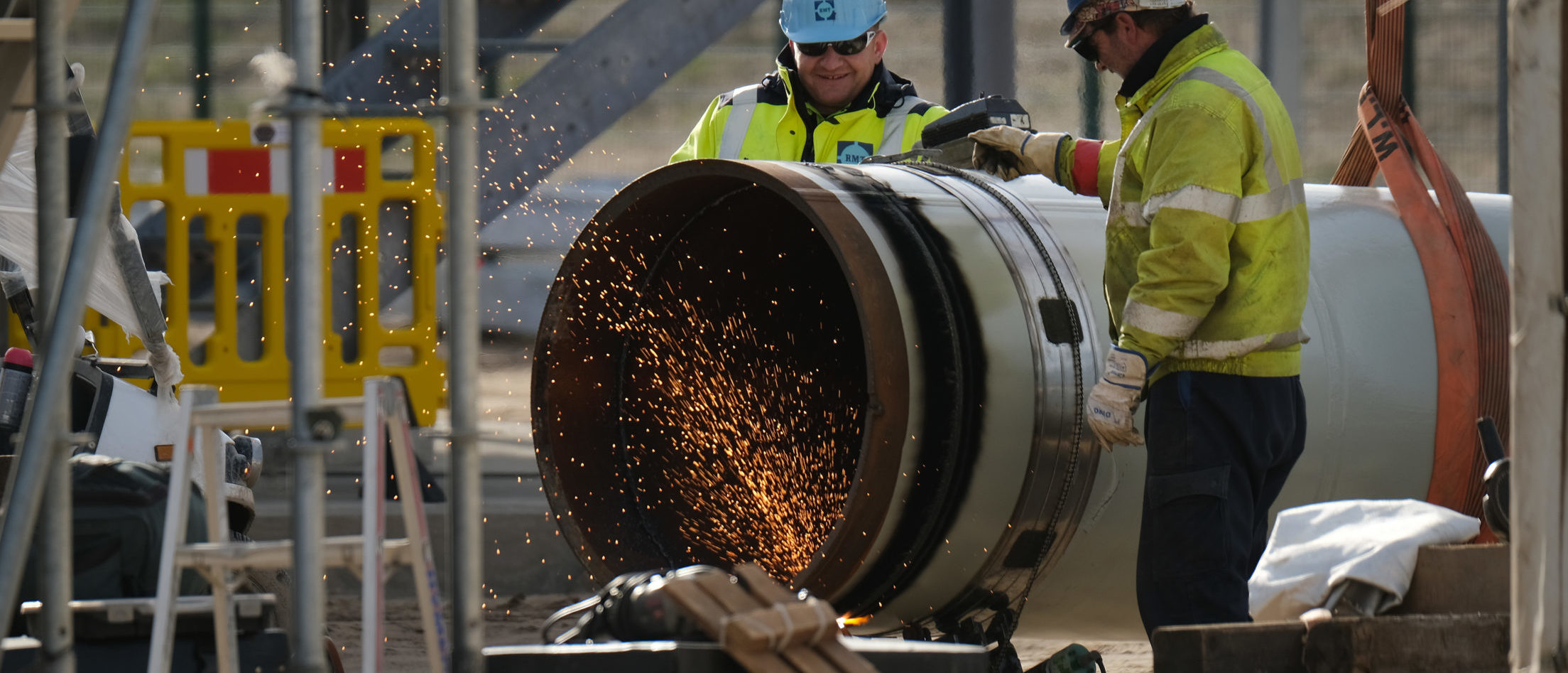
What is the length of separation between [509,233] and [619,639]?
9.65m

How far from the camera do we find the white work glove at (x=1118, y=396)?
368cm

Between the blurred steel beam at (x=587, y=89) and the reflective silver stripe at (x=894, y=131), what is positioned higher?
the blurred steel beam at (x=587, y=89)

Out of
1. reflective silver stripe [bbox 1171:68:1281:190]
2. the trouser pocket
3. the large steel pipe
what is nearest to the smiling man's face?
the large steel pipe

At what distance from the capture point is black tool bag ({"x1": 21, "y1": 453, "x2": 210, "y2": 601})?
3570 mm

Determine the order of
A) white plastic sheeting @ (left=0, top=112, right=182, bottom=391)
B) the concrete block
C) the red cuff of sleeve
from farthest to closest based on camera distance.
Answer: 1. white plastic sheeting @ (left=0, top=112, right=182, bottom=391)
2. the red cuff of sleeve
3. the concrete block

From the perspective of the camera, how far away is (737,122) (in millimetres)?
5383

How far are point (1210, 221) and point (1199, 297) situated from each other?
147 millimetres

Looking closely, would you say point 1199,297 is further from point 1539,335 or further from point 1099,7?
point 1539,335

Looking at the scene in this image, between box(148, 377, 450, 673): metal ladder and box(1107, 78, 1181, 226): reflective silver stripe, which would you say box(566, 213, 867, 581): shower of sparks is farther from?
box(148, 377, 450, 673): metal ladder

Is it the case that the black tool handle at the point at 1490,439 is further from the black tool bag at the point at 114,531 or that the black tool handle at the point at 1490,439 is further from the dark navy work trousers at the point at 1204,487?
the black tool bag at the point at 114,531

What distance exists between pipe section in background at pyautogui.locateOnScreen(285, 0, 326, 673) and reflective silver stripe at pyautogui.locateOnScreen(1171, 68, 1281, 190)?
6.27 ft

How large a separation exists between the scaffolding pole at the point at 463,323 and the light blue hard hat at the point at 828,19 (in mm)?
2748

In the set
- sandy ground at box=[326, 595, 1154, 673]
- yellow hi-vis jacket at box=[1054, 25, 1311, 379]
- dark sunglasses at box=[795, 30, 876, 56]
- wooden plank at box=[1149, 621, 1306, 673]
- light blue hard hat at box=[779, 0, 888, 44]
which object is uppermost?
light blue hard hat at box=[779, 0, 888, 44]

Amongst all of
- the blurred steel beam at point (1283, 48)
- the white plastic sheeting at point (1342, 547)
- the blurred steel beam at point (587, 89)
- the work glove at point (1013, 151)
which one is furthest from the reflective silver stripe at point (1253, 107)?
the blurred steel beam at point (1283, 48)
